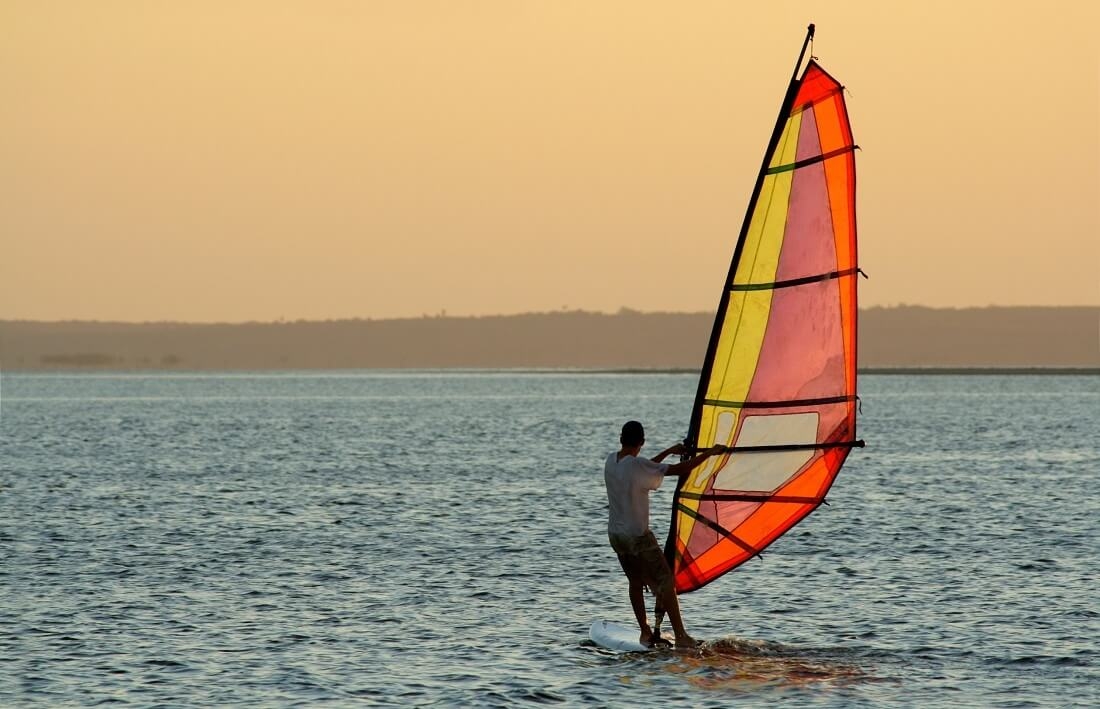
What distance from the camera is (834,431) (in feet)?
65.1

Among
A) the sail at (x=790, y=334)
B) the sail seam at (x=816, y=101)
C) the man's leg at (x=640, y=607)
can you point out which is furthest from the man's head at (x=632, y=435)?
the sail seam at (x=816, y=101)

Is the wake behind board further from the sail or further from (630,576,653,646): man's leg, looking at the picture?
the sail

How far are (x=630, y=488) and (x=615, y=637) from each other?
3112mm

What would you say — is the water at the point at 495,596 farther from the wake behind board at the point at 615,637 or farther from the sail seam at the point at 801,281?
the sail seam at the point at 801,281

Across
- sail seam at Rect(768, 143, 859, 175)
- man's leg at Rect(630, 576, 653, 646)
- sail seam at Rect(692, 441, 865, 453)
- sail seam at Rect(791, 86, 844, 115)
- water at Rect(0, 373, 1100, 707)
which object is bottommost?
water at Rect(0, 373, 1100, 707)

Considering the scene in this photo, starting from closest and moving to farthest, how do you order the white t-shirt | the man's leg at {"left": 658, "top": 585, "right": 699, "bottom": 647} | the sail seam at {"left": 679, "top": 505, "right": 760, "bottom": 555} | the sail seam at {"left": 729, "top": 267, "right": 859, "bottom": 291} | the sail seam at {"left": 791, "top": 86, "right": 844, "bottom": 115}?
the white t-shirt, the sail seam at {"left": 791, "top": 86, "right": 844, "bottom": 115}, the sail seam at {"left": 729, "top": 267, "right": 859, "bottom": 291}, the man's leg at {"left": 658, "top": 585, "right": 699, "bottom": 647}, the sail seam at {"left": 679, "top": 505, "right": 760, "bottom": 555}

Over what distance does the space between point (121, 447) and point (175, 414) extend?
225 ft

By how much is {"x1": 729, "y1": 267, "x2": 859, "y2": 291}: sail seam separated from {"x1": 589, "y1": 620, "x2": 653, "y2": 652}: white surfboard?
16.0 ft

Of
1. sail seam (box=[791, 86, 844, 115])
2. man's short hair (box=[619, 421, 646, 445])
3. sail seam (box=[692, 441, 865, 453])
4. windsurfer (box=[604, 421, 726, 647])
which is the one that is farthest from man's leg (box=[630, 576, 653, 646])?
sail seam (box=[791, 86, 844, 115])

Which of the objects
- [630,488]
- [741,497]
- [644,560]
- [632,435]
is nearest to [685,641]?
[644,560]

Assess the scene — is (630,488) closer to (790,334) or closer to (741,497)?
(741,497)

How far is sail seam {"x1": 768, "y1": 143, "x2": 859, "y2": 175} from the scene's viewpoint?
19.3m

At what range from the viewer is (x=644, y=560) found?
19.5m

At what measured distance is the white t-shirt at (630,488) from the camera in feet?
62.0
